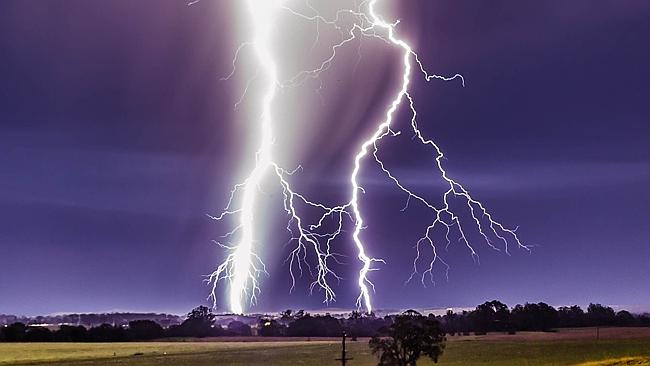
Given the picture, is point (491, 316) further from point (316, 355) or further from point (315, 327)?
point (316, 355)

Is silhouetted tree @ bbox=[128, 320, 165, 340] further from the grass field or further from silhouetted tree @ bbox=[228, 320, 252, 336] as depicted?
the grass field

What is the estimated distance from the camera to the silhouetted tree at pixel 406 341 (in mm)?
35625

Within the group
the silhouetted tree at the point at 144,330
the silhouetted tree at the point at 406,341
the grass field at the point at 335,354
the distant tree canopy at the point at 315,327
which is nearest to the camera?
the silhouetted tree at the point at 406,341

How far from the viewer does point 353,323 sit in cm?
10369

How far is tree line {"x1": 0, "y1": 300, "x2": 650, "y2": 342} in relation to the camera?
99.8 m

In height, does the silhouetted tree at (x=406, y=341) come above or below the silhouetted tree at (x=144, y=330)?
below

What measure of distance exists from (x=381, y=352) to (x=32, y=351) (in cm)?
4822

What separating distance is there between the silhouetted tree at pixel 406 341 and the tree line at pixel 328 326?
170ft

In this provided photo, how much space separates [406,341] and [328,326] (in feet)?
261

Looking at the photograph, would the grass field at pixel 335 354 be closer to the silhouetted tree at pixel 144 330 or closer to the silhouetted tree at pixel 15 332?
the silhouetted tree at pixel 15 332

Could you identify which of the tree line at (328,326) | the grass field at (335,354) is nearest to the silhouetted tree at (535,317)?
the tree line at (328,326)

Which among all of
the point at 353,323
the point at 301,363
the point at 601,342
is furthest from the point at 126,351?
the point at 601,342

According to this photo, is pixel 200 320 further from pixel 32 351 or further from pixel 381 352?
pixel 381 352

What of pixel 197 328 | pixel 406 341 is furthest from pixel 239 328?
pixel 406 341
